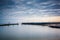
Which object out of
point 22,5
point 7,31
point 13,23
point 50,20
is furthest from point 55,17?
point 7,31

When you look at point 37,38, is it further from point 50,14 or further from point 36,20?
point 50,14

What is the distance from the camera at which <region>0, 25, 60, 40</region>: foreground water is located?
1362mm

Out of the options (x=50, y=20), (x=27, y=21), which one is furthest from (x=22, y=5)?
(x=50, y=20)

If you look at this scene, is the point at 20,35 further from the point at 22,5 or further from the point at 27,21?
the point at 22,5

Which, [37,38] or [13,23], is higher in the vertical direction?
[13,23]

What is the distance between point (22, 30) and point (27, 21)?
18 cm

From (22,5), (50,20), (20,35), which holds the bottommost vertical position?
(20,35)

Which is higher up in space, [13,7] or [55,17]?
[13,7]

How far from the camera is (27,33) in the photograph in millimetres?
1387

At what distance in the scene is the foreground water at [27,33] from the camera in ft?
4.47

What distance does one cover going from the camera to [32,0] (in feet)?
4.42

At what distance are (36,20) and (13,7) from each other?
455 millimetres

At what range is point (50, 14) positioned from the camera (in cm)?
135

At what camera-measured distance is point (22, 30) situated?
1.38m
